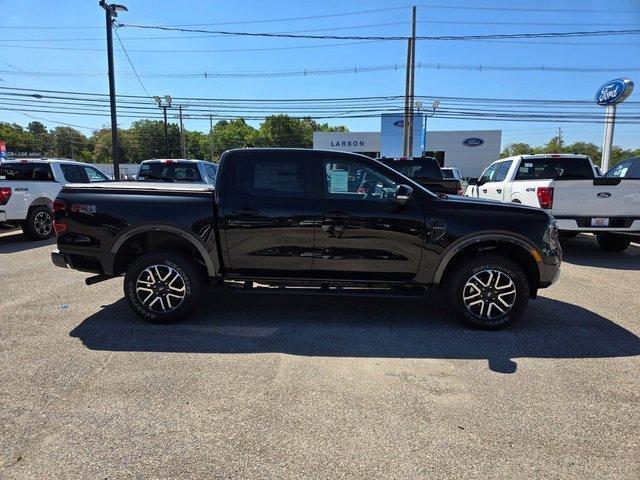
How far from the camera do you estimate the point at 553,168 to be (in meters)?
9.96

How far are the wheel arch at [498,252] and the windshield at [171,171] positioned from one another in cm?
836

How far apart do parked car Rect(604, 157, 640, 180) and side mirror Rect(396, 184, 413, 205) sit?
8070 mm

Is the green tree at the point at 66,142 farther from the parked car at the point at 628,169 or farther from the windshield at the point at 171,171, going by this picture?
the parked car at the point at 628,169

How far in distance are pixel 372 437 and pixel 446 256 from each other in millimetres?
2316

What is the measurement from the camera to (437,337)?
4.59m

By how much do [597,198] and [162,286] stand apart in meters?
7.63

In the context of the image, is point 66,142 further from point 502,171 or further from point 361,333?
point 361,333

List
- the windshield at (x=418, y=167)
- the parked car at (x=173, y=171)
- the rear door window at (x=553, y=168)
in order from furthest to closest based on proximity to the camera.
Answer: the windshield at (x=418, y=167), the parked car at (x=173, y=171), the rear door window at (x=553, y=168)

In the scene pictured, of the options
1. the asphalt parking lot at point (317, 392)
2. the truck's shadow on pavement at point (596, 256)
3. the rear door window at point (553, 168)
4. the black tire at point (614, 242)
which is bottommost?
the asphalt parking lot at point (317, 392)

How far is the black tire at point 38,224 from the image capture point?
34.9 ft

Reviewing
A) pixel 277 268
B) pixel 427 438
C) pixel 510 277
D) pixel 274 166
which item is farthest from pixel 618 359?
pixel 274 166

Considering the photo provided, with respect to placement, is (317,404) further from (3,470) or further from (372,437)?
(3,470)

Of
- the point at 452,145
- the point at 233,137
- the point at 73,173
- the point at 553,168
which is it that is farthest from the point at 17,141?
the point at 553,168

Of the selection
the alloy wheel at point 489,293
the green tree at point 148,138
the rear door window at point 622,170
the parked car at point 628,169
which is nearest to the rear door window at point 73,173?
the alloy wheel at point 489,293
